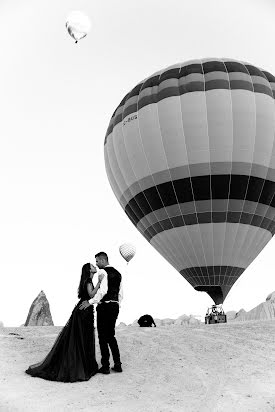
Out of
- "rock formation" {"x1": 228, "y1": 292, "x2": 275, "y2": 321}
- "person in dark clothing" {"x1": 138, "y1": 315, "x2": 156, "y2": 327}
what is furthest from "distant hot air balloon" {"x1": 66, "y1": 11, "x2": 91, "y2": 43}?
"rock formation" {"x1": 228, "y1": 292, "x2": 275, "y2": 321}

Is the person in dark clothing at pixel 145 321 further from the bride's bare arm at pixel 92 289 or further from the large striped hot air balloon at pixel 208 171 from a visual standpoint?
the bride's bare arm at pixel 92 289

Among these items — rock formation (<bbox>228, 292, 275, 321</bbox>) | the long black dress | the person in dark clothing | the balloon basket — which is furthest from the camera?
rock formation (<bbox>228, 292, 275, 321</bbox>)

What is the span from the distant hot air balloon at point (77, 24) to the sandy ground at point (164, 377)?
56.2 feet

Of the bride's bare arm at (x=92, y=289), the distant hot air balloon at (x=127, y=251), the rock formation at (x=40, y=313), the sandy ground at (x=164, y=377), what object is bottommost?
the sandy ground at (x=164, y=377)

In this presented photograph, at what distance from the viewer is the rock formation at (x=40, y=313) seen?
114 ft

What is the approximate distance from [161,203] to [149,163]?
5.91ft

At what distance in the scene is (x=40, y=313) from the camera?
36125 mm

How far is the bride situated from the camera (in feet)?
29.3

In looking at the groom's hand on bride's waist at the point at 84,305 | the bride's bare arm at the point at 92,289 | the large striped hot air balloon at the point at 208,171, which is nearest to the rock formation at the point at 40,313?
the large striped hot air balloon at the point at 208,171

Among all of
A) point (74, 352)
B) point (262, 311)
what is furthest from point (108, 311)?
point (262, 311)

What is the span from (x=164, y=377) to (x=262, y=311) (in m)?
120

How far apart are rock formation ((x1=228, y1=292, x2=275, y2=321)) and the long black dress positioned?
364 ft

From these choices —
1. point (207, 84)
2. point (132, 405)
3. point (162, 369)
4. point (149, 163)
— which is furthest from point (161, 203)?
point (132, 405)

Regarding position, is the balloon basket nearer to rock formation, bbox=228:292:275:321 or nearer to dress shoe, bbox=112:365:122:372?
dress shoe, bbox=112:365:122:372
